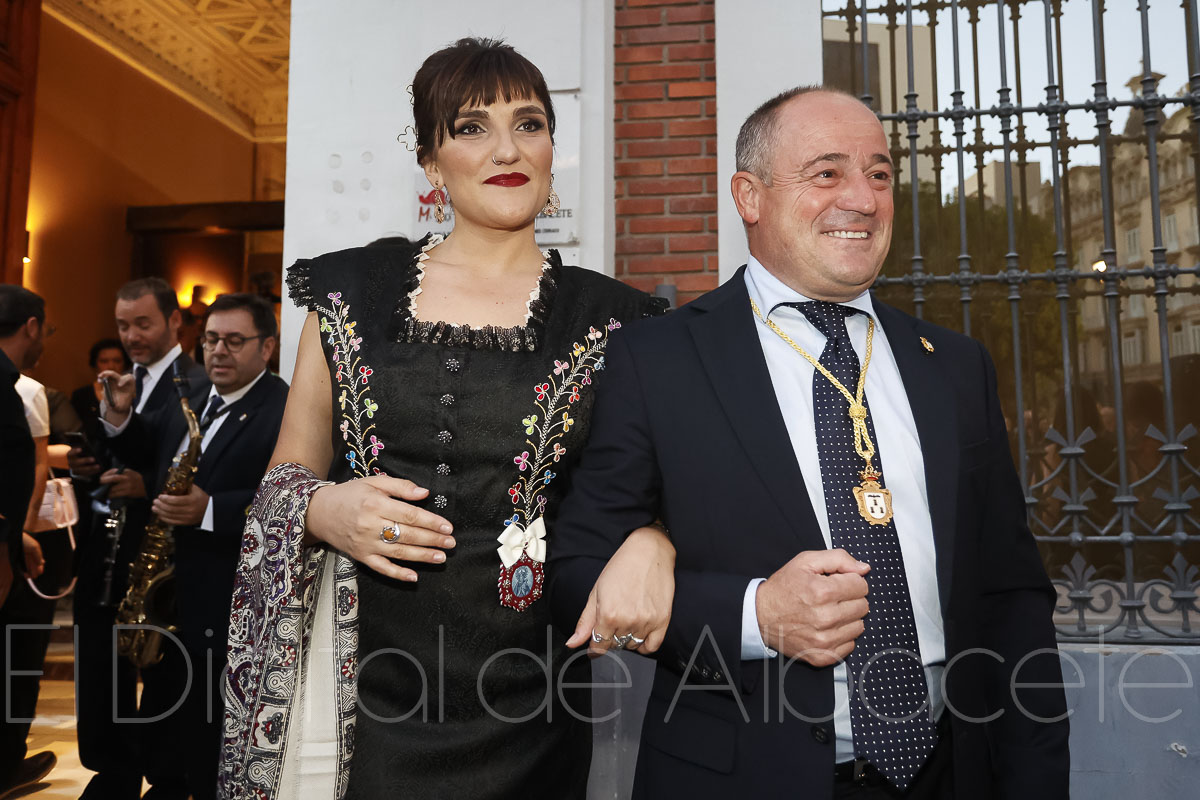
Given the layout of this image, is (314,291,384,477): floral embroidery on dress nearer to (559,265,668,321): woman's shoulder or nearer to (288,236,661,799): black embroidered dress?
(288,236,661,799): black embroidered dress

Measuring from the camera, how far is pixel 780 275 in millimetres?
2020

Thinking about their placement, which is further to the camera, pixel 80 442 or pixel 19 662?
pixel 19 662

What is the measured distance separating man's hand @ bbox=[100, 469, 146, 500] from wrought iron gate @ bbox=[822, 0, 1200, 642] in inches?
142

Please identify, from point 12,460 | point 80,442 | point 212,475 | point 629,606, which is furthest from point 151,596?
point 629,606

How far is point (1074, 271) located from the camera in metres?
4.23

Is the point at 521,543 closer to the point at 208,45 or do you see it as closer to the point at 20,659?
the point at 20,659

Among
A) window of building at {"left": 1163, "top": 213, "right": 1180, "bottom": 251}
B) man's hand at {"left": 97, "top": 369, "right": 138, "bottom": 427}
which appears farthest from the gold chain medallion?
man's hand at {"left": 97, "top": 369, "right": 138, "bottom": 427}

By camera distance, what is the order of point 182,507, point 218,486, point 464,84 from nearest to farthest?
point 464,84
point 182,507
point 218,486

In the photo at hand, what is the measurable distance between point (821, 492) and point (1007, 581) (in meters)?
0.45

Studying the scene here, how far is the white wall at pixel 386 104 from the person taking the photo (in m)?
4.41

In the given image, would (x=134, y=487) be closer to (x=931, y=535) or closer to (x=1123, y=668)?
(x=931, y=535)

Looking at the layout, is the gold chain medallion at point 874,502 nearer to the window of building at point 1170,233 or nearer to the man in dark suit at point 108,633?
the window of building at point 1170,233

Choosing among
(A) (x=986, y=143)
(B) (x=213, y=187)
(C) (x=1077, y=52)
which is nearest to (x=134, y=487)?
(A) (x=986, y=143)

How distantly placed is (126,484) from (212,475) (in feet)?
2.07
